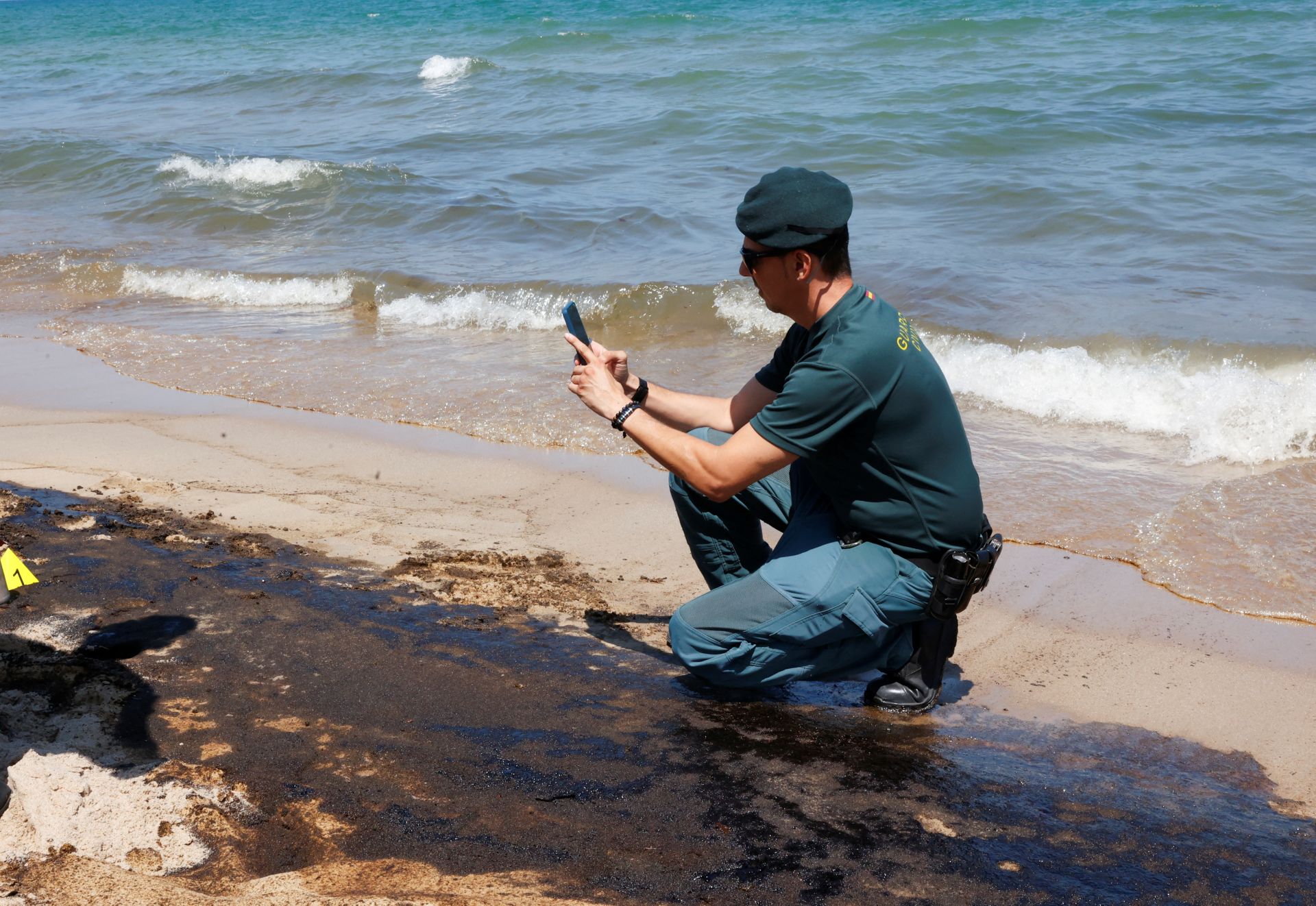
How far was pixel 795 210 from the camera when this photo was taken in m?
2.84

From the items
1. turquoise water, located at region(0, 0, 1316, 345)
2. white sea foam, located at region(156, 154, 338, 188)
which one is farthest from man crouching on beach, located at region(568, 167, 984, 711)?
white sea foam, located at region(156, 154, 338, 188)

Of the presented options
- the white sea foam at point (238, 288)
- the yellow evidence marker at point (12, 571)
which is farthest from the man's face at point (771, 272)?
the white sea foam at point (238, 288)

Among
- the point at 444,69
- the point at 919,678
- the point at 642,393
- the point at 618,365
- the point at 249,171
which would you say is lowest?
the point at 919,678

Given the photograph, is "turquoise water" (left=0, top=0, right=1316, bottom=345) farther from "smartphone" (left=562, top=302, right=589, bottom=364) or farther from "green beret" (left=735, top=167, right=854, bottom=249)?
"green beret" (left=735, top=167, right=854, bottom=249)

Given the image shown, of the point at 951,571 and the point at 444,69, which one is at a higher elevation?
the point at 444,69

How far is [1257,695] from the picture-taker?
3.62 m

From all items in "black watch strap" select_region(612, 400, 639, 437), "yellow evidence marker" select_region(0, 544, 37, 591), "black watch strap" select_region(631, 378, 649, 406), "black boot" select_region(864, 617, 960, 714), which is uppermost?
"black watch strap" select_region(612, 400, 639, 437)

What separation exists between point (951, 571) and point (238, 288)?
27.4ft

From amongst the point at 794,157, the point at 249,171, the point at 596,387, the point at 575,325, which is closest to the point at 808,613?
the point at 596,387

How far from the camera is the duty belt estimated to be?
3.02 m

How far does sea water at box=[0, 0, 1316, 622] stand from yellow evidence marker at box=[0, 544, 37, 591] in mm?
3507

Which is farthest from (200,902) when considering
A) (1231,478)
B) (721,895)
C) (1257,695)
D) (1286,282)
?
(1286,282)

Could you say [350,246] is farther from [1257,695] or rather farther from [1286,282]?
[1257,695]

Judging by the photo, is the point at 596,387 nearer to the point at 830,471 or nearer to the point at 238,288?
the point at 830,471
